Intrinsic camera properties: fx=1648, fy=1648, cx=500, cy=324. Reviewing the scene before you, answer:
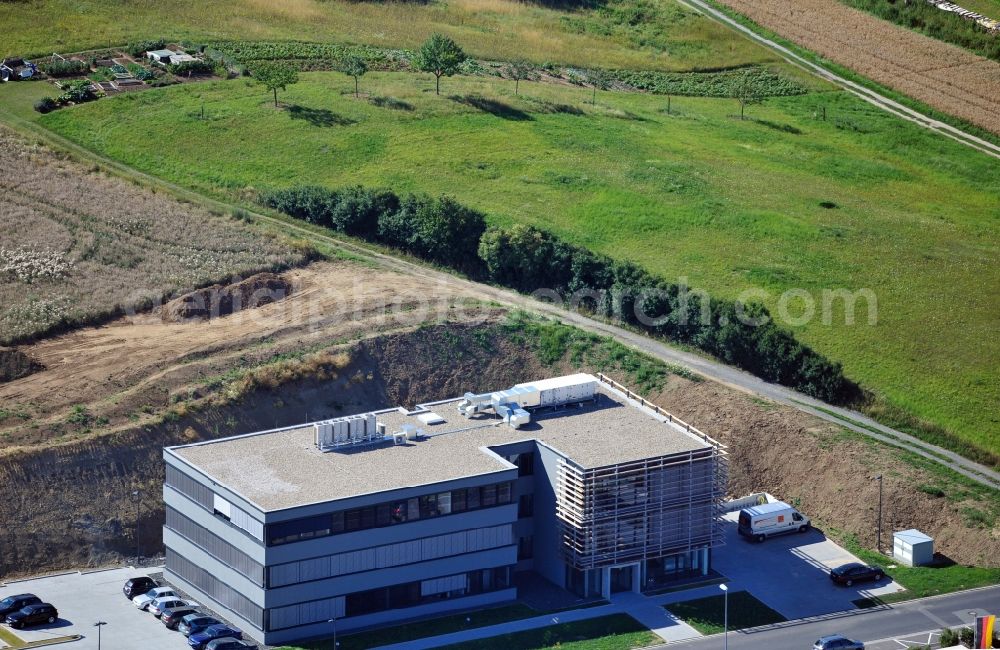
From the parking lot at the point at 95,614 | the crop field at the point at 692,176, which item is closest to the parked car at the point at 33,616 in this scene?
the parking lot at the point at 95,614

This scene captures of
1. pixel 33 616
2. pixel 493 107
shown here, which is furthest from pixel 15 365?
pixel 493 107

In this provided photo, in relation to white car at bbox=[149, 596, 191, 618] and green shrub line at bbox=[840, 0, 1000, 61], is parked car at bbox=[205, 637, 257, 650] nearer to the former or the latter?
white car at bbox=[149, 596, 191, 618]

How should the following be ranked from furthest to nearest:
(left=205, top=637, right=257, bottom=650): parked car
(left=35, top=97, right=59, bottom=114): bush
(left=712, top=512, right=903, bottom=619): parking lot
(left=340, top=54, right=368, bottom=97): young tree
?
(left=340, top=54, right=368, bottom=97): young tree < (left=35, top=97, right=59, bottom=114): bush < (left=712, top=512, right=903, bottom=619): parking lot < (left=205, top=637, right=257, bottom=650): parked car

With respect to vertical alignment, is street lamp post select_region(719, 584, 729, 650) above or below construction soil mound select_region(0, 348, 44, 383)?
below

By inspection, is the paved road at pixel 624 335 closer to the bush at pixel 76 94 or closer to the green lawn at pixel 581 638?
the bush at pixel 76 94

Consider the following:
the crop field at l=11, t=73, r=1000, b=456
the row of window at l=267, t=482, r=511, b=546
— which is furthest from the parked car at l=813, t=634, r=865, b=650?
the crop field at l=11, t=73, r=1000, b=456

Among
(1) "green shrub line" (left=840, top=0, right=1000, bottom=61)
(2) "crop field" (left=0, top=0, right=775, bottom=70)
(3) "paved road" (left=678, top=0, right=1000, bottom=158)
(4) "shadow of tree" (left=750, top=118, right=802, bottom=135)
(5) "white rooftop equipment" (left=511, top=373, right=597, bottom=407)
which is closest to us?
(5) "white rooftop equipment" (left=511, top=373, right=597, bottom=407)

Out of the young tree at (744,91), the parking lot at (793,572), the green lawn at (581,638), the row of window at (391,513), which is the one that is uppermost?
the young tree at (744,91)
